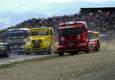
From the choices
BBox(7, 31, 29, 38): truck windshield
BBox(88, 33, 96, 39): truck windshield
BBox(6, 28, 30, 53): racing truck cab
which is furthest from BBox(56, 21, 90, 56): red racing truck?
BBox(7, 31, 29, 38): truck windshield

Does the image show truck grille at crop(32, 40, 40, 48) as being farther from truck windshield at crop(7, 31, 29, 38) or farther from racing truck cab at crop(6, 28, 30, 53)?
truck windshield at crop(7, 31, 29, 38)

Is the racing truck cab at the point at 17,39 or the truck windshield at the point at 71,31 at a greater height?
the truck windshield at the point at 71,31

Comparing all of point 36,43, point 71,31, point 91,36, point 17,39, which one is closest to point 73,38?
point 71,31

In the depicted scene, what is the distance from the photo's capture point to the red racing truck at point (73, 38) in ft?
128

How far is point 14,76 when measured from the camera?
1964 cm

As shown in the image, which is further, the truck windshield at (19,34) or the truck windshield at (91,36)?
the truck windshield at (19,34)

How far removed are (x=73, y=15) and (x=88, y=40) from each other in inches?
973

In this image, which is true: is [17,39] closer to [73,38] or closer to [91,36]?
[91,36]

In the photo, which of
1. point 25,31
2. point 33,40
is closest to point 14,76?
point 33,40

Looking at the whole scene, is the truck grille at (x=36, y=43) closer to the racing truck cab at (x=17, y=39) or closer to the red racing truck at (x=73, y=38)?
the racing truck cab at (x=17, y=39)

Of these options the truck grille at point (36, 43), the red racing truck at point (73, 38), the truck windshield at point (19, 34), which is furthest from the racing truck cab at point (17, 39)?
the red racing truck at point (73, 38)

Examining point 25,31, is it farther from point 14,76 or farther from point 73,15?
point 14,76

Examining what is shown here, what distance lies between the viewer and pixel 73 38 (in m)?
39.1

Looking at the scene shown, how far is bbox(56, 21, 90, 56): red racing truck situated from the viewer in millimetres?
38906
